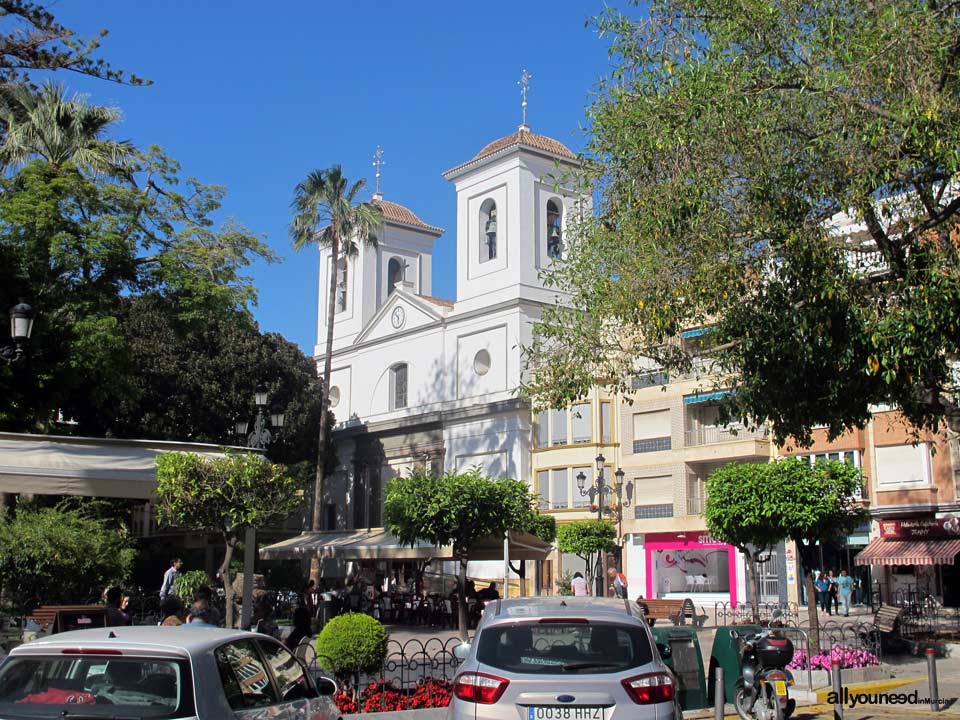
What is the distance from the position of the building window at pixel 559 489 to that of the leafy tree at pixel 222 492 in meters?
25.1

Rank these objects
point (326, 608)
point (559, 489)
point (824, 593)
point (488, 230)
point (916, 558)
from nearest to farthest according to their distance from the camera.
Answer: point (326, 608) < point (916, 558) < point (824, 593) < point (559, 489) < point (488, 230)

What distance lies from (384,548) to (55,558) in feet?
46.2

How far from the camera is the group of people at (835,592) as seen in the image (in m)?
32.0

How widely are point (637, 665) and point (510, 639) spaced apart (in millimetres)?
884

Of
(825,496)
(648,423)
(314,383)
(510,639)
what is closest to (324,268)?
(314,383)

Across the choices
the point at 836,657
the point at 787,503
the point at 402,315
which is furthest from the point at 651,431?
the point at 836,657

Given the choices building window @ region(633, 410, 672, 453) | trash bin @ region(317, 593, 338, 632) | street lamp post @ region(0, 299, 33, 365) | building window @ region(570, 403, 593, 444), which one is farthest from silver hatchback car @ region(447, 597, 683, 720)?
building window @ region(570, 403, 593, 444)

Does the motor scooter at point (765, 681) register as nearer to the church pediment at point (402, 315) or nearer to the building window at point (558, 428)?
the building window at point (558, 428)

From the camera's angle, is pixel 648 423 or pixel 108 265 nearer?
pixel 108 265

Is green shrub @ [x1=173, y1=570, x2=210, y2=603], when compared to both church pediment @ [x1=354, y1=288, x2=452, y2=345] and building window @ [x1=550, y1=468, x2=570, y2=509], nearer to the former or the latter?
building window @ [x1=550, y1=468, x2=570, y2=509]

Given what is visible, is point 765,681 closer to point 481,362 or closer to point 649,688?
point 649,688

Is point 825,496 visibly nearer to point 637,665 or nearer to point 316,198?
point 637,665

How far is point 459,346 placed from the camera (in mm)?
49875

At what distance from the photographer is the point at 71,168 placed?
23.9 m
